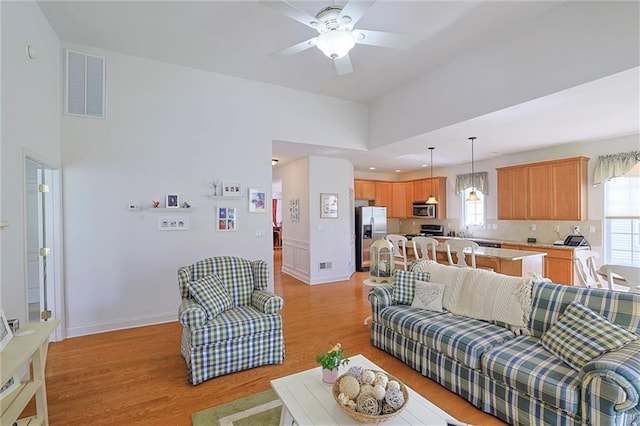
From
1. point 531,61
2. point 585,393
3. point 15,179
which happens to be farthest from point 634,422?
point 15,179

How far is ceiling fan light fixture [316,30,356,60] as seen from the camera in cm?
245

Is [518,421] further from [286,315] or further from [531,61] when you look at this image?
[531,61]

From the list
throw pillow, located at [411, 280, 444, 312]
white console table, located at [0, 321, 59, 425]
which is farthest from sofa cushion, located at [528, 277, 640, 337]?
white console table, located at [0, 321, 59, 425]

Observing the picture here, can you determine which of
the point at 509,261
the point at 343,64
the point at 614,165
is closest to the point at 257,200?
the point at 343,64

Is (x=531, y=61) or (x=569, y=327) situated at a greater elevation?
(x=531, y=61)

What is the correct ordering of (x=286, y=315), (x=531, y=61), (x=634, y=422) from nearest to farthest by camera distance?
(x=634, y=422) → (x=531, y=61) → (x=286, y=315)

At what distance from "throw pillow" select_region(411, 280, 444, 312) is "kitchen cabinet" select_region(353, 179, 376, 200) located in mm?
5170

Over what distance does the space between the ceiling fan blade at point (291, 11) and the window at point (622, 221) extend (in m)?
5.56

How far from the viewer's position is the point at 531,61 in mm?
3229

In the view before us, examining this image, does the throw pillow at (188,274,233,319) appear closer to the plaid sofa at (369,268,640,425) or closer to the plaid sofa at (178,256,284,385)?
the plaid sofa at (178,256,284,385)

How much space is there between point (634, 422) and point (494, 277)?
1269mm

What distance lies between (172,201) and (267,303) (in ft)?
7.21

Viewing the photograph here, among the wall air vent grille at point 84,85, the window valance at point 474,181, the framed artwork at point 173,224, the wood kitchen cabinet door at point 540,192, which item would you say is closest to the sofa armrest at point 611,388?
the framed artwork at point 173,224

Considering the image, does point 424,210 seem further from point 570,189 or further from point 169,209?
point 169,209
